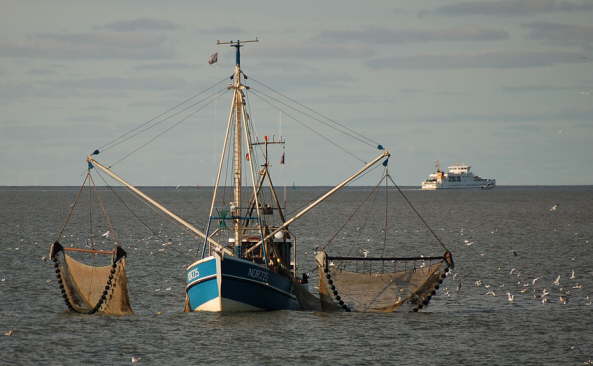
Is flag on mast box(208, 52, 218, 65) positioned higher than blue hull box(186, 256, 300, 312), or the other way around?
flag on mast box(208, 52, 218, 65)

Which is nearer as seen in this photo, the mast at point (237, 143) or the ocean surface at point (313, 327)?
the ocean surface at point (313, 327)

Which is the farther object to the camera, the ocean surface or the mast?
the mast

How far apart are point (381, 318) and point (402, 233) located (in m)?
70.9

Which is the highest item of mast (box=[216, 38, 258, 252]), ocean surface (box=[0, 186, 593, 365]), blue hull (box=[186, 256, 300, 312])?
mast (box=[216, 38, 258, 252])

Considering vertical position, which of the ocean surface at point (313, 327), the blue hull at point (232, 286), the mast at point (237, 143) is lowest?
the ocean surface at point (313, 327)

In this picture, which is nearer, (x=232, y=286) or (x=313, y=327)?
(x=313, y=327)

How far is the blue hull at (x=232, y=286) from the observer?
1853 inches

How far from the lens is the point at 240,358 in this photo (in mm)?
40438

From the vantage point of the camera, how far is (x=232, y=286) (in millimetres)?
47688

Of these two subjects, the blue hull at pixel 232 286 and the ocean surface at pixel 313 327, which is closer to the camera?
the ocean surface at pixel 313 327

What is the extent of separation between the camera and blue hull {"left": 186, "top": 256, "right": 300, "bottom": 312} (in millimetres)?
47062

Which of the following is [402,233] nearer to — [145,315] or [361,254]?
[361,254]

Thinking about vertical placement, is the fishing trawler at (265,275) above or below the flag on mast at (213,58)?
below

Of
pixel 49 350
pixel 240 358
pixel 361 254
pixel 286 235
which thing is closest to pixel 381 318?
pixel 286 235
